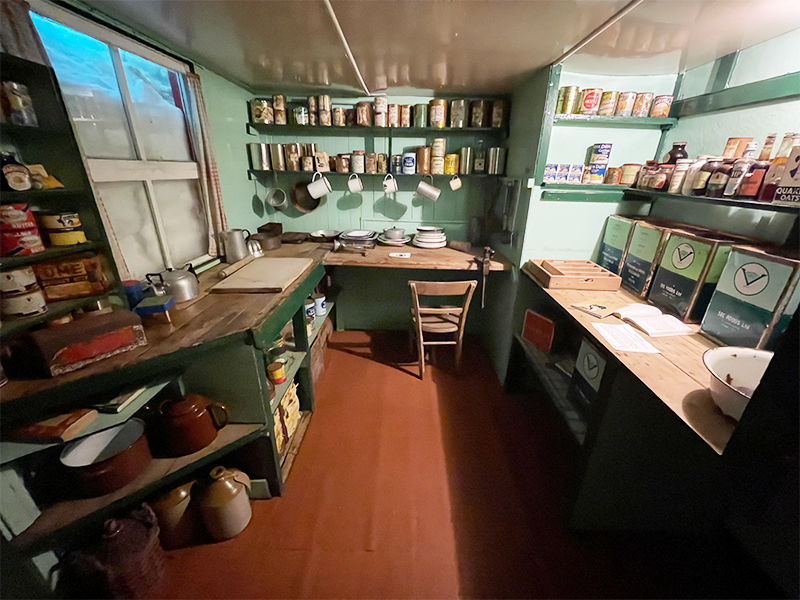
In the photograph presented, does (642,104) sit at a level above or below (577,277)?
above

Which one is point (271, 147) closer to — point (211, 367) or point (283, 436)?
point (211, 367)

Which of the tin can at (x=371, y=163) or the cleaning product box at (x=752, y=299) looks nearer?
the cleaning product box at (x=752, y=299)

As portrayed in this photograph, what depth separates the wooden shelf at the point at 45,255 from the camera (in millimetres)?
880

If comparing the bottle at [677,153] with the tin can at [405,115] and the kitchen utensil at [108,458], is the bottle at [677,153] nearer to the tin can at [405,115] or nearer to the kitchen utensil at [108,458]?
the tin can at [405,115]

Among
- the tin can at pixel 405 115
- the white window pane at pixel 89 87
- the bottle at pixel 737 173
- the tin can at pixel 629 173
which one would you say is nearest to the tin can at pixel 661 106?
the tin can at pixel 629 173

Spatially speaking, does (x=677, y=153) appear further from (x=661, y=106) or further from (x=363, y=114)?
(x=363, y=114)

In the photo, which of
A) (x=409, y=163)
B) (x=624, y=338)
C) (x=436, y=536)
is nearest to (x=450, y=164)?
(x=409, y=163)

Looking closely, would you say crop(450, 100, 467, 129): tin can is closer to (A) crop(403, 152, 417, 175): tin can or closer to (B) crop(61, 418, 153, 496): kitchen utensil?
(A) crop(403, 152, 417, 175): tin can

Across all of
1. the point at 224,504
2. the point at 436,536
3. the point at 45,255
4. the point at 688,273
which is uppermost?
the point at 45,255

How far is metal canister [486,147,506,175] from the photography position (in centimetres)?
220

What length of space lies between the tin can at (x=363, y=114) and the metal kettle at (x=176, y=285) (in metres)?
1.56

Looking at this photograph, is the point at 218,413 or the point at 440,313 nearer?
the point at 218,413

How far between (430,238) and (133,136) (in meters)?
1.76

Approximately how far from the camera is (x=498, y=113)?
2.15 metres
